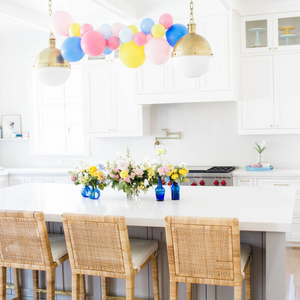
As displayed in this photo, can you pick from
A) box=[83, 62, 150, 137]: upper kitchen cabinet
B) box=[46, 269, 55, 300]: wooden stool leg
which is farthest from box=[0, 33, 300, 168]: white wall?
box=[46, 269, 55, 300]: wooden stool leg

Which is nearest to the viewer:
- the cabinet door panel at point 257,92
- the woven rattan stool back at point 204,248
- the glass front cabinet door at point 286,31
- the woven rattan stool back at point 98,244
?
the woven rattan stool back at point 204,248

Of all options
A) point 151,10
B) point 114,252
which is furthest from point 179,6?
point 114,252

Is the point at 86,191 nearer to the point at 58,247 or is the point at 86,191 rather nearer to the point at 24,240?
the point at 58,247

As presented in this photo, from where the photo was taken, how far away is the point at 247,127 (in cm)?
469

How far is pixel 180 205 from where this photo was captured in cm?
260

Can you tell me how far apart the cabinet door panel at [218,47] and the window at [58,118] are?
6.91 ft

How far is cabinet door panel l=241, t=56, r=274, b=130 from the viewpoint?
4.59m

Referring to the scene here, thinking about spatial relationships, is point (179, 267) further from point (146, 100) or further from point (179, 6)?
point (179, 6)

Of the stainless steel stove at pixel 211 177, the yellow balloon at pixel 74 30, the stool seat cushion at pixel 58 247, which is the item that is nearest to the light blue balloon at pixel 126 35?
the yellow balloon at pixel 74 30

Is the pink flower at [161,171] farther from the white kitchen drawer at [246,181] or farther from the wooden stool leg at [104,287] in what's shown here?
the white kitchen drawer at [246,181]

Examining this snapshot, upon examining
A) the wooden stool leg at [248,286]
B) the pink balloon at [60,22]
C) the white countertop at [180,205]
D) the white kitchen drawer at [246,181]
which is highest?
the pink balloon at [60,22]

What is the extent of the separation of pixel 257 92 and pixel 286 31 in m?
0.76

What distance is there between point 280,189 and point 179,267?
1358 millimetres

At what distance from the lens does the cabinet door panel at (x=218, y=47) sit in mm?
4512
